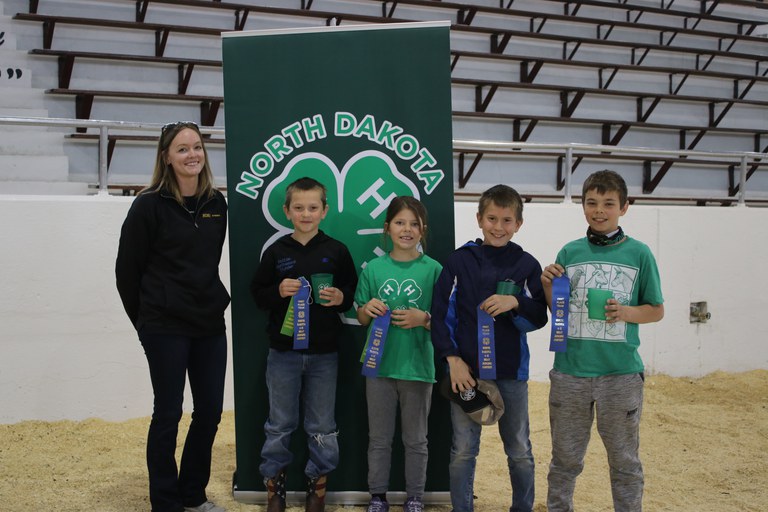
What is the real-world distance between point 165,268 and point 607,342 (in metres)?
1.61

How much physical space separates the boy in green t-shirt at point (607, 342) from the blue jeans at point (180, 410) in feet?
4.26

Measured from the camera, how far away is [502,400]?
106 inches

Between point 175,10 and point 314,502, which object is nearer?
point 314,502

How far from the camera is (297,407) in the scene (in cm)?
297

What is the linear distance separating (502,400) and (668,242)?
11.4ft

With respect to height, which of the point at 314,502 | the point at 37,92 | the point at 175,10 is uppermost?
the point at 175,10

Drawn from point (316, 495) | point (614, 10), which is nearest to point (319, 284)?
point (316, 495)

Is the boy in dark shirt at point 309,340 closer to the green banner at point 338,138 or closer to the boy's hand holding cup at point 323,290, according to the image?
the boy's hand holding cup at point 323,290

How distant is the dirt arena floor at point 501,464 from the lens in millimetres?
3209

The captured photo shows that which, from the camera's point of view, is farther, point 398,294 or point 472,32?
point 472,32

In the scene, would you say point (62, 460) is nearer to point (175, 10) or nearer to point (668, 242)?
point (668, 242)

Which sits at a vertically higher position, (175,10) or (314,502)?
(175,10)

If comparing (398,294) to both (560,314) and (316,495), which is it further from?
(316,495)

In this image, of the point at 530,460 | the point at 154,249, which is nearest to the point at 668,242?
the point at 530,460
